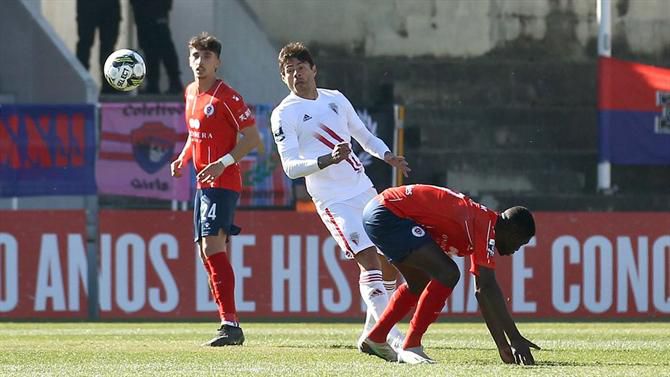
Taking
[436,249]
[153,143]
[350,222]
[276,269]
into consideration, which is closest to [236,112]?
[350,222]

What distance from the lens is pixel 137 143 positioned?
16875 millimetres

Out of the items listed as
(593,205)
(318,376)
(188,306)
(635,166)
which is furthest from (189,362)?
(635,166)

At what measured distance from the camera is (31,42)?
19.8m

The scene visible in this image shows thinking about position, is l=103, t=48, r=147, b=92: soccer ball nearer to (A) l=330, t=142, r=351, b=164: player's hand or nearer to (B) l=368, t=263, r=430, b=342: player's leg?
(A) l=330, t=142, r=351, b=164: player's hand

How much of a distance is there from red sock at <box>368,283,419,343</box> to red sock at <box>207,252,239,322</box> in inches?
63.8

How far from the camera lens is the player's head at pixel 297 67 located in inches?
411

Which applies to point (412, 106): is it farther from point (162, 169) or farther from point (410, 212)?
point (410, 212)

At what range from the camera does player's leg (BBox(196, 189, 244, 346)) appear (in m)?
10.9

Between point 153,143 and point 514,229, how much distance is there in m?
8.44

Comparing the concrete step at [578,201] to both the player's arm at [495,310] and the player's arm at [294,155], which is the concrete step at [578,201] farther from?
the player's arm at [495,310]

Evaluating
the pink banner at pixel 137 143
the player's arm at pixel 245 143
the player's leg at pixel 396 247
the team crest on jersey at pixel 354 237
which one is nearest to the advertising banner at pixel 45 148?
the pink banner at pixel 137 143

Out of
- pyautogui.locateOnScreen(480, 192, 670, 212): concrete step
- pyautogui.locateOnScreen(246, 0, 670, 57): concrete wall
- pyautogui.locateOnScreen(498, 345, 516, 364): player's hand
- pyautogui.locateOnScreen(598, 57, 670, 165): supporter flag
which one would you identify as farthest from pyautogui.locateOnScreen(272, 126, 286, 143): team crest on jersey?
pyautogui.locateOnScreen(246, 0, 670, 57): concrete wall

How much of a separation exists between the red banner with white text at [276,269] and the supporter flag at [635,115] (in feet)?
12.2

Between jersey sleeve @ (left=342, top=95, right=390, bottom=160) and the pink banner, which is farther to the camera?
the pink banner
